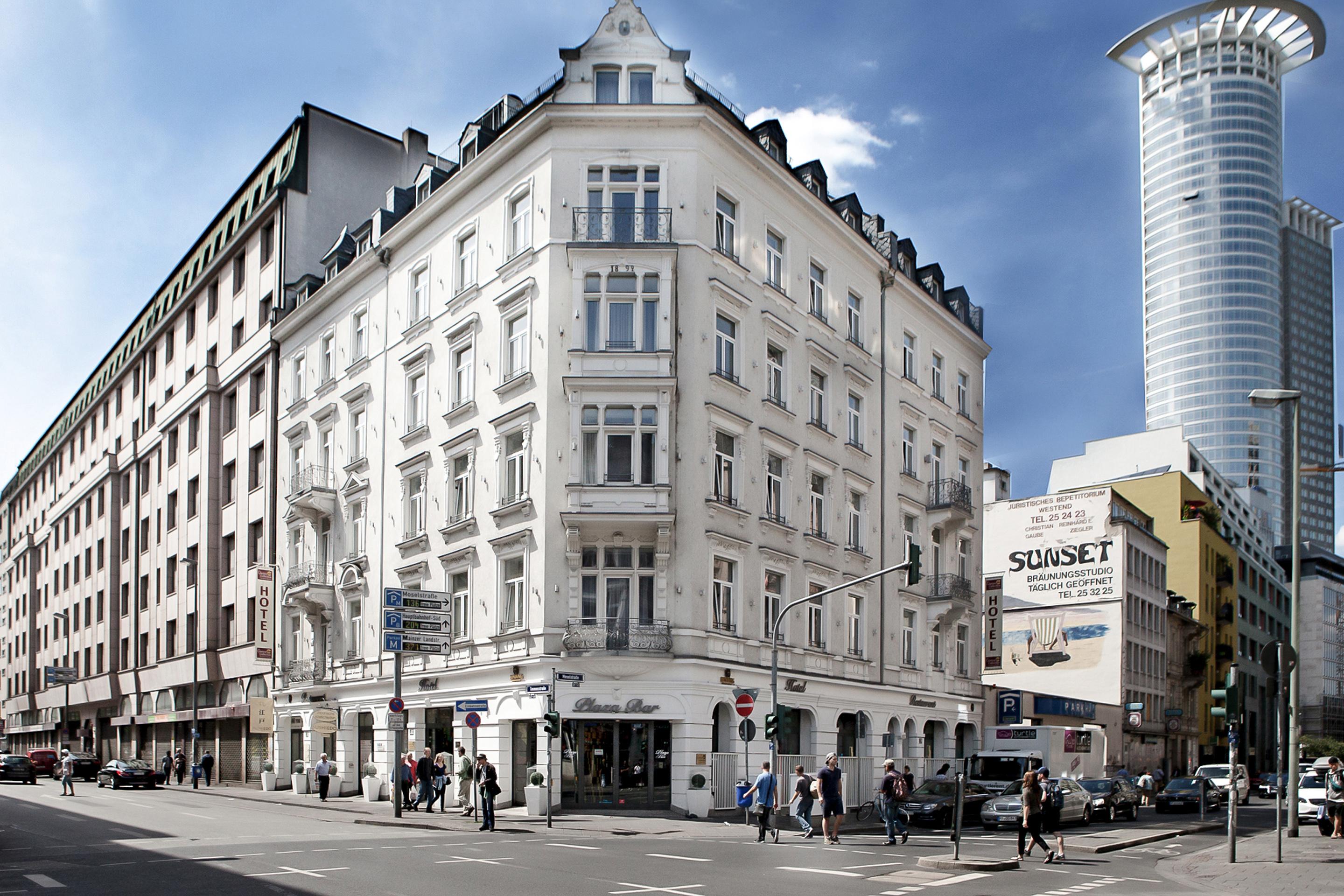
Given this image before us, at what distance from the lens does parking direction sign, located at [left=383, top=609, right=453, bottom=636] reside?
30.2 meters

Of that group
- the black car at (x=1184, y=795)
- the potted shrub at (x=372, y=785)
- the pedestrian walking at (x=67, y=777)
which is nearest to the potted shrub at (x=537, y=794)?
the potted shrub at (x=372, y=785)

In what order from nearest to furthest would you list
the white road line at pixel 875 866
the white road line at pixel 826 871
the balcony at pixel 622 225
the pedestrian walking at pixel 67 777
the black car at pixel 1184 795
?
1. the white road line at pixel 826 871
2. the white road line at pixel 875 866
3. the balcony at pixel 622 225
4. the pedestrian walking at pixel 67 777
5. the black car at pixel 1184 795

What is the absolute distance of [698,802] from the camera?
29500 millimetres

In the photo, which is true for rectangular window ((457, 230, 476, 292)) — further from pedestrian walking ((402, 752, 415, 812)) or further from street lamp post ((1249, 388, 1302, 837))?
street lamp post ((1249, 388, 1302, 837))

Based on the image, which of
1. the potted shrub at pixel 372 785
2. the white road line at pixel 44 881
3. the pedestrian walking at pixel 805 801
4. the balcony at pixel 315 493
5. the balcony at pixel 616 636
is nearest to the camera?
the white road line at pixel 44 881

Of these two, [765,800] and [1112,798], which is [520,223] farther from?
[1112,798]

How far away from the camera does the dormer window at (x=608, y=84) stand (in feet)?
107

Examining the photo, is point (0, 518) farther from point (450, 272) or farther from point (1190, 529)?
point (1190, 529)

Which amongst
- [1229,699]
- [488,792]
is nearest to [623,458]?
[488,792]

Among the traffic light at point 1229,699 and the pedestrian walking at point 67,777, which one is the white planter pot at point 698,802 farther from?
the pedestrian walking at point 67,777

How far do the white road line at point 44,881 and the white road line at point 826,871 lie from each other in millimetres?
10136

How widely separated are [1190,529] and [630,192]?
62495 mm

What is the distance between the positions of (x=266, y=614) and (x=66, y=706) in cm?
4016

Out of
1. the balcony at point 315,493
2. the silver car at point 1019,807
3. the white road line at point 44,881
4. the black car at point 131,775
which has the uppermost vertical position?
the balcony at point 315,493
